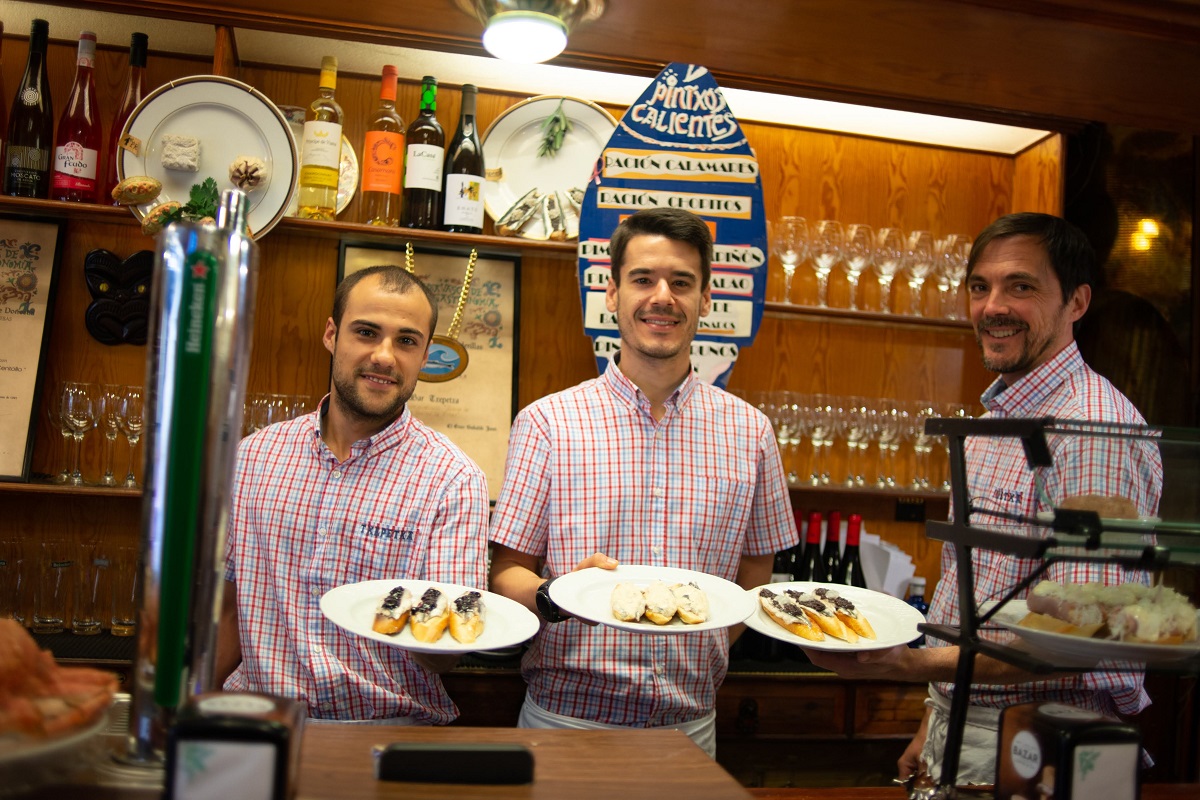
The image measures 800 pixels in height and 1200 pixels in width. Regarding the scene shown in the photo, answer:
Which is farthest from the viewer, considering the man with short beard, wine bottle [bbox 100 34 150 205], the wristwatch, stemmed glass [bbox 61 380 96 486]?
wine bottle [bbox 100 34 150 205]

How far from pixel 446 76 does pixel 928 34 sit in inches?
62.1

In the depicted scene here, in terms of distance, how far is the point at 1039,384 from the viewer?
6.63 feet

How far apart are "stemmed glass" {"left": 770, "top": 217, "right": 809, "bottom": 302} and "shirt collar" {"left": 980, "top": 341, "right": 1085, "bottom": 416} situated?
4.09ft

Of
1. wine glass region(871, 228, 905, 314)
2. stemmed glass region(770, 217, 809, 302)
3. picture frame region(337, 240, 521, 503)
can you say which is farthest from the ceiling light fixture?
wine glass region(871, 228, 905, 314)

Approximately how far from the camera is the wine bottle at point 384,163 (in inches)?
116

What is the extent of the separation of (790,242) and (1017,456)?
1.76 meters

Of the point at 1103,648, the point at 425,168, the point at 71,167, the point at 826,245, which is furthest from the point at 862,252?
the point at 71,167

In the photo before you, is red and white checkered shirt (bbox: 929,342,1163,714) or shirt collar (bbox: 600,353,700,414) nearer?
red and white checkered shirt (bbox: 929,342,1163,714)

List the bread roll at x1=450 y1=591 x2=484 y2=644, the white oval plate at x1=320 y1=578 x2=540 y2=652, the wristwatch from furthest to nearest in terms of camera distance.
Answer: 1. the wristwatch
2. the bread roll at x1=450 y1=591 x2=484 y2=644
3. the white oval plate at x1=320 y1=578 x2=540 y2=652

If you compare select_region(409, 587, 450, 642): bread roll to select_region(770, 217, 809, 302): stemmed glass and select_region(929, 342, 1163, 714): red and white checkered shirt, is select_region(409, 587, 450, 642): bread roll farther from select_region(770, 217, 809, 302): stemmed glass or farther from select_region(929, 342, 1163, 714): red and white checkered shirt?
select_region(770, 217, 809, 302): stemmed glass

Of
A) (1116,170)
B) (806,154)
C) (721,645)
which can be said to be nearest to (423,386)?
(721,645)

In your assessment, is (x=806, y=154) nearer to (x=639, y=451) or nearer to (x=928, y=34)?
(x=928, y=34)

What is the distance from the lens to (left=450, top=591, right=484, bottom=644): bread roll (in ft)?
5.09

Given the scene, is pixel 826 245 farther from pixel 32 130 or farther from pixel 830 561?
pixel 32 130
